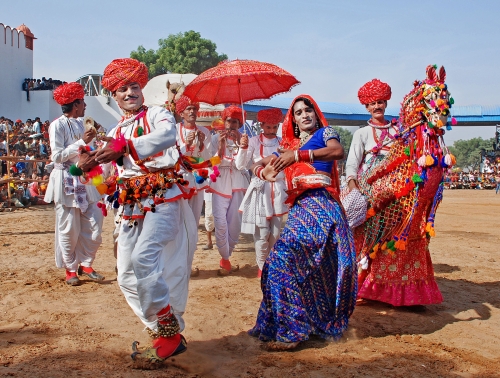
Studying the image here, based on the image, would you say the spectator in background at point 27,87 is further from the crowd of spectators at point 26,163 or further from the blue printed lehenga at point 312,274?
the blue printed lehenga at point 312,274

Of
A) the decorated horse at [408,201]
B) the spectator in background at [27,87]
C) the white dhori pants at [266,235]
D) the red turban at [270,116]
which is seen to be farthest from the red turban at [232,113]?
the spectator in background at [27,87]

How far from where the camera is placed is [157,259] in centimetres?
369

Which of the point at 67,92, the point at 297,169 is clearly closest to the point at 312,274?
the point at 297,169

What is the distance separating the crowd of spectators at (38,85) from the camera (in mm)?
29734

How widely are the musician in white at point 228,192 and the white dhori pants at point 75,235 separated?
1.63 meters

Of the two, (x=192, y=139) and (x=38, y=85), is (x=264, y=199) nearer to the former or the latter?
(x=192, y=139)

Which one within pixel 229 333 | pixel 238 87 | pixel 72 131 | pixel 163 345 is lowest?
pixel 229 333

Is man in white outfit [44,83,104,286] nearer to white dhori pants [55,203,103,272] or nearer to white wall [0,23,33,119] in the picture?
white dhori pants [55,203,103,272]

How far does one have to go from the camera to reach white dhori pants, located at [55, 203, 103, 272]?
6.44 metres

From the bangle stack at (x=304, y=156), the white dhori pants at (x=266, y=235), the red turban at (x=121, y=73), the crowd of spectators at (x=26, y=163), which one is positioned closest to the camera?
the red turban at (x=121, y=73)

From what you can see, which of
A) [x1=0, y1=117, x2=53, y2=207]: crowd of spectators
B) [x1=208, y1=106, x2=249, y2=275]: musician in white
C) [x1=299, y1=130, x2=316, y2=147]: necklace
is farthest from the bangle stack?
[x1=0, y1=117, x2=53, y2=207]: crowd of spectators

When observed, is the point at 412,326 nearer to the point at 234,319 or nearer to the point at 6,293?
the point at 234,319

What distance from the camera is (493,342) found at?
14.3ft

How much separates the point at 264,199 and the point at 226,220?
91cm
